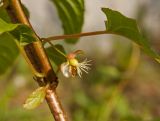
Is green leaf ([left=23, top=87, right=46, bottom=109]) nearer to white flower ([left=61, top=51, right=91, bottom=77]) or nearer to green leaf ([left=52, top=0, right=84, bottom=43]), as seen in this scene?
white flower ([left=61, top=51, right=91, bottom=77])

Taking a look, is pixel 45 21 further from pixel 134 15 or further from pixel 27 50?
pixel 27 50

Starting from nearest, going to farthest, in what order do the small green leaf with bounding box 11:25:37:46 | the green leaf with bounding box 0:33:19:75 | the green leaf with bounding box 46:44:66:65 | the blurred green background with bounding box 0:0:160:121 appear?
the small green leaf with bounding box 11:25:37:46 < the green leaf with bounding box 46:44:66:65 < the green leaf with bounding box 0:33:19:75 < the blurred green background with bounding box 0:0:160:121

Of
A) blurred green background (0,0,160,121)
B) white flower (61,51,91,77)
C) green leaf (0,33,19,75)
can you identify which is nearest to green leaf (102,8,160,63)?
white flower (61,51,91,77)

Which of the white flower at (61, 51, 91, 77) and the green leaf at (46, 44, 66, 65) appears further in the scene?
the green leaf at (46, 44, 66, 65)

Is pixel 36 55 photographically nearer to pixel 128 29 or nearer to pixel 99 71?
pixel 128 29

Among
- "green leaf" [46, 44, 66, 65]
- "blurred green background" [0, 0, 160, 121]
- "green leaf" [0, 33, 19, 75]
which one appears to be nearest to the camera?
"green leaf" [46, 44, 66, 65]

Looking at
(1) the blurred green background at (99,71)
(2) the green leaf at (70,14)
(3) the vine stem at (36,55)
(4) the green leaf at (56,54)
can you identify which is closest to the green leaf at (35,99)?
(3) the vine stem at (36,55)

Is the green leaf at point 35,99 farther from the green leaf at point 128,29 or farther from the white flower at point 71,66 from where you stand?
the green leaf at point 128,29

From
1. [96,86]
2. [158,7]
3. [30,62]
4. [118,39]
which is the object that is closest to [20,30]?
[30,62]
